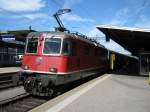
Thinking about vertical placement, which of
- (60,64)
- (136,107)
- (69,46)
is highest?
(69,46)

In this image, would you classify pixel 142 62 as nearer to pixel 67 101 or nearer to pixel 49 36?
pixel 49 36

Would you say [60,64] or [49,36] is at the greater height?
[49,36]

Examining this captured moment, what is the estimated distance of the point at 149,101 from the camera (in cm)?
1034

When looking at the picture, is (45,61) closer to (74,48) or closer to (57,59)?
(57,59)

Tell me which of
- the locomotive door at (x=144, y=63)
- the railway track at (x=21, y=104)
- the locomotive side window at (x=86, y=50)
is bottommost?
the railway track at (x=21, y=104)

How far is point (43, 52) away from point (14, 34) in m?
22.6

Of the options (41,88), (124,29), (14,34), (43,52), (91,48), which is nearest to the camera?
(41,88)

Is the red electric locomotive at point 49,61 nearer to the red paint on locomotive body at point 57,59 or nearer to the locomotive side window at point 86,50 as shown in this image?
the red paint on locomotive body at point 57,59

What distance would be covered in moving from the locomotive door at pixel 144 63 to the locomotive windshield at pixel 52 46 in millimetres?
13305

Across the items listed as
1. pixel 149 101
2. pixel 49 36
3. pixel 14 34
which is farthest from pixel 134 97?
pixel 14 34

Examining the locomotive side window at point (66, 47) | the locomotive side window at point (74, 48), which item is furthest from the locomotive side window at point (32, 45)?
the locomotive side window at point (74, 48)

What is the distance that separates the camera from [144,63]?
2464 centimetres

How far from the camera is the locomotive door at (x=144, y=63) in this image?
80.3 ft

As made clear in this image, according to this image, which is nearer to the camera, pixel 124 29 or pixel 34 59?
pixel 34 59
